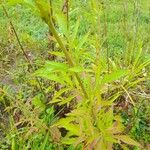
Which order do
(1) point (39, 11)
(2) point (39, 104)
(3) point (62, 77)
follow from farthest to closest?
(2) point (39, 104) < (3) point (62, 77) < (1) point (39, 11)

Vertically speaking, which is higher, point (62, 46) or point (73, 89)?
point (62, 46)

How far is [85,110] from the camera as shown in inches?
77.9

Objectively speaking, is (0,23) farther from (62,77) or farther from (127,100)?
(62,77)

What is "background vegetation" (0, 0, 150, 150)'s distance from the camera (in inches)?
74.4

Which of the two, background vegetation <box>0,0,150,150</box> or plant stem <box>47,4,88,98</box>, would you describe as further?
background vegetation <box>0,0,150,150</box>

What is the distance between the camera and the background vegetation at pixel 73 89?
6.20ft

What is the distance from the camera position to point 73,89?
6.40 ft

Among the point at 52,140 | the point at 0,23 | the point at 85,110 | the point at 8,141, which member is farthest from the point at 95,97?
the point at 0,23

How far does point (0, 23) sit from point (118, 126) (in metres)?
2.80

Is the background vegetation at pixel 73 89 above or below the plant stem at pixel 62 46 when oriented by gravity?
below

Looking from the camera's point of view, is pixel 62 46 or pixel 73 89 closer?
pixel 62 46

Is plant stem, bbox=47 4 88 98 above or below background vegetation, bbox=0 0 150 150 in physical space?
above

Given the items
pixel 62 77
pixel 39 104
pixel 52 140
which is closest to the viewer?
pixel 62 77

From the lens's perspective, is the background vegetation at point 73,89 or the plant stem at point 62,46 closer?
the plant stem at point 62,46
